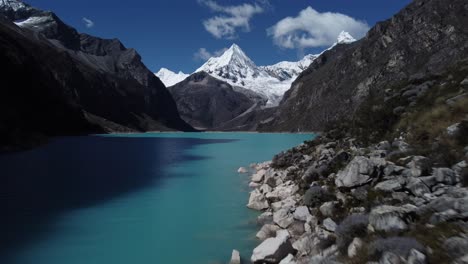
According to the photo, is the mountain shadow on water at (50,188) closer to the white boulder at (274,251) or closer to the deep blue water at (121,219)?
the deep blue water at (121,219)

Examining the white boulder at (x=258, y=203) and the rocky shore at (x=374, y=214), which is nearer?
the rocky shore at (x=374, y=214)

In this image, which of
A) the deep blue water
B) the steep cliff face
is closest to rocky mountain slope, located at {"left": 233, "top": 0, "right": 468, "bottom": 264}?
the deep blue water

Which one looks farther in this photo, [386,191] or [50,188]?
[50,188]

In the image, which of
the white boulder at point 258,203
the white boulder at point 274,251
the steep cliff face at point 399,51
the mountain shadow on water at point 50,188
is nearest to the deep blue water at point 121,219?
the mountain shadow on water at point 50,188

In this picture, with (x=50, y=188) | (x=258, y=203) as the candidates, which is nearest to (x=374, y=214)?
(x=258, y=203)

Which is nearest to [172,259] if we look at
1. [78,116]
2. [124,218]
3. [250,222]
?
[250,222]

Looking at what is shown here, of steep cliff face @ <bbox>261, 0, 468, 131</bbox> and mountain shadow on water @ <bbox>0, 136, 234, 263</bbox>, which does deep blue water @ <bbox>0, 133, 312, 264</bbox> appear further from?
steep cliff face @ <bbox>261, 0, 468, 131</bbox>

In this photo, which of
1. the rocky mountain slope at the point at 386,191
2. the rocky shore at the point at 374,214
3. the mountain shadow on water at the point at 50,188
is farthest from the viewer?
the mountain shadow on water at the point at 50,188

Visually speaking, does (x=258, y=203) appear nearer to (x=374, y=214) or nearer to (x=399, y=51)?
(x=374, y=214)
